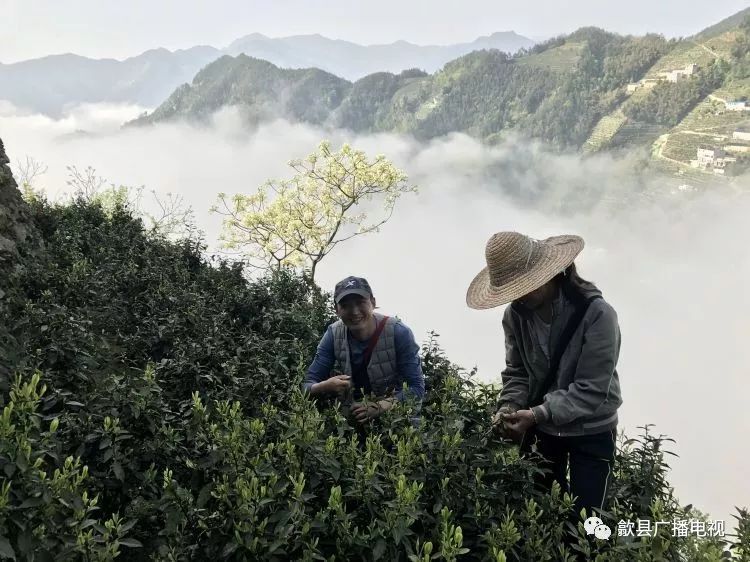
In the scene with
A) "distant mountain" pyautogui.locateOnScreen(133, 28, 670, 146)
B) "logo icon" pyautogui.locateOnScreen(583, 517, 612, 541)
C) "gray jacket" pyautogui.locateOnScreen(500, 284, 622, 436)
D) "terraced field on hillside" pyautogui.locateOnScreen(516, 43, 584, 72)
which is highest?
"terraced field on hillside" pyautogui.locateOnScreen(516, 43, 584, 72)

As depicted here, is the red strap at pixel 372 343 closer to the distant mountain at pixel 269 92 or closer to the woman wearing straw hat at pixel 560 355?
the woman wearing straw hat at pixel 560 355

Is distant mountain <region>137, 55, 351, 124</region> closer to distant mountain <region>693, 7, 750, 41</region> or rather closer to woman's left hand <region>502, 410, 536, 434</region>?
distant mountain <region>693, 7, 750, 41</region>

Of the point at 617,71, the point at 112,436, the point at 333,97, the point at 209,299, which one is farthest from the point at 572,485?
the point at 333,97

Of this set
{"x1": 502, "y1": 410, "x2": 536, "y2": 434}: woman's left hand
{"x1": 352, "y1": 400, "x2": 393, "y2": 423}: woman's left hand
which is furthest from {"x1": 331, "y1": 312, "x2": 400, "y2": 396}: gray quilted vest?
{"x1": 502, "y1": 410, "x2": 536, "y2": 434}: woman's left hand

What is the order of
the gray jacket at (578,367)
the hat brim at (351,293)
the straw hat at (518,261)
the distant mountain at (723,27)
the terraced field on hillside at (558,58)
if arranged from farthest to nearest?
1. the terraced field on hillside at (558,58)
2. the distant mountain at (723,27)
3. the hat brim at (351,293)
4. the straw hat at (518,261)
5. the gray jacket at (578,367)

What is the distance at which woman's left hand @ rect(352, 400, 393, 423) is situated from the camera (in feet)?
10.2

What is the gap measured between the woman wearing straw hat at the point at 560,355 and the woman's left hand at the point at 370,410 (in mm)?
631

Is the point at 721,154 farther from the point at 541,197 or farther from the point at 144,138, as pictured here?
the point at 144,138

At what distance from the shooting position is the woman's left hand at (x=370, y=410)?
311cm

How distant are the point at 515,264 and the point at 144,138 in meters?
204

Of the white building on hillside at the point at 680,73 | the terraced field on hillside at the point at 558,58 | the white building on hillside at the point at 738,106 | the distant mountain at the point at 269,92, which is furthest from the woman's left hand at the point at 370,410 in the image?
the distant mountain at the point at 269,92

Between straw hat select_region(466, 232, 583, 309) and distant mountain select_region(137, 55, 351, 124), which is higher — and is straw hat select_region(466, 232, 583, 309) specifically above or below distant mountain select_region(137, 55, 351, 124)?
below

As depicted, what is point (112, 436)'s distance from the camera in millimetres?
2660

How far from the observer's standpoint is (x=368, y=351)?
3.67m
